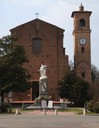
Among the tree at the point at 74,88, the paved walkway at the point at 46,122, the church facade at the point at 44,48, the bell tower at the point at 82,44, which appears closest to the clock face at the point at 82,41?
the bell tower at the point at 82,44

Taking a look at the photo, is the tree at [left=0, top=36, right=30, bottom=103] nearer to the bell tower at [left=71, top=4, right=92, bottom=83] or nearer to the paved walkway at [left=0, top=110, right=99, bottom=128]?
the bell tower at [left=71, top=4, right=92, bottom=83]

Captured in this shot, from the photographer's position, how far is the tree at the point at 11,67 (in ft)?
208

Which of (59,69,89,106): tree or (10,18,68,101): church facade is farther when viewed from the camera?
(10,18,68,101): church facade

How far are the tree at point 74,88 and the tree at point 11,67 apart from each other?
1470cm

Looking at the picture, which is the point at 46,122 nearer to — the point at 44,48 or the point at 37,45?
the point at 44,48

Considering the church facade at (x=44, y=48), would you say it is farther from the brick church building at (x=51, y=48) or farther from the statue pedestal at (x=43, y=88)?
the statue pedestal at (x=43, y=88)

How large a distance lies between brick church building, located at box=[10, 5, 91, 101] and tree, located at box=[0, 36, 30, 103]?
1980 centimetres

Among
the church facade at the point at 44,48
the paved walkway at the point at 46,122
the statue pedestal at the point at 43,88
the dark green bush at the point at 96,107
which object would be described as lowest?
the paved walkway at the point at 46,122

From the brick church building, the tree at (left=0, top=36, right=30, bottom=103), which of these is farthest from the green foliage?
the brick church building

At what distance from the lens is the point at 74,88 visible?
79562 millimetres

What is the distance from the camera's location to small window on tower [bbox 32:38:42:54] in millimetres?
87000

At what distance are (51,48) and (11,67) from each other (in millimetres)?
24949

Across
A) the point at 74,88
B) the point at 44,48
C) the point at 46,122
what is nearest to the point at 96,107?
the point at 46,122

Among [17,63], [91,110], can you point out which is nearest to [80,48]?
[17,63]
